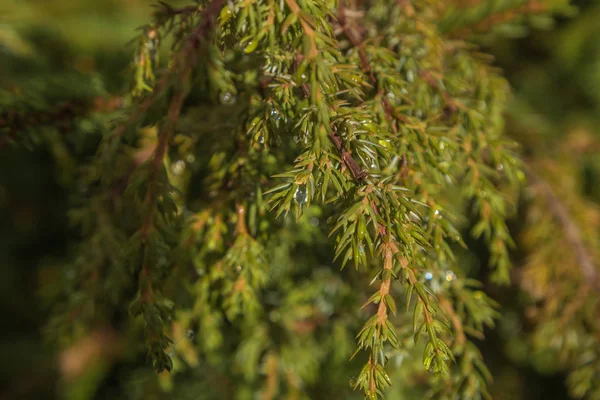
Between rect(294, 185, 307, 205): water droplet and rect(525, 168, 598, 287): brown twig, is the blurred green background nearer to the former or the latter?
rect(525, 168, 598, 287): brown twig

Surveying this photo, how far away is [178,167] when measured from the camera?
1015 mm

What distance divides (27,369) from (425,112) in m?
2.09

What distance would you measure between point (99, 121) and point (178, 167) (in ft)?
0.76

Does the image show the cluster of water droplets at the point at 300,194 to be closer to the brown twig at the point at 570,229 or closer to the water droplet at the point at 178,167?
the water droplet at the point at 178,167

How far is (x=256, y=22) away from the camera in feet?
1.96

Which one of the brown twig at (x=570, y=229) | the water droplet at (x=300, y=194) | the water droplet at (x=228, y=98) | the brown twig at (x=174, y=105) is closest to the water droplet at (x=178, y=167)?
the water droplet at (x=228, y=98)

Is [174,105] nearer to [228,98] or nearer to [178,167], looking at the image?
[228,98]

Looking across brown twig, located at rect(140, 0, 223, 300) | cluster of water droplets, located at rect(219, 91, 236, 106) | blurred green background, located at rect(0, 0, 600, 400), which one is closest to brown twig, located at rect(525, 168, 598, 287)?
blurred green background, located at rect(0, 0, 600, 400)

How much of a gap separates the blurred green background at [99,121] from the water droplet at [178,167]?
0.22 meters

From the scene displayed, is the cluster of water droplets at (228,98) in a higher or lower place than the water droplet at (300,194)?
lower

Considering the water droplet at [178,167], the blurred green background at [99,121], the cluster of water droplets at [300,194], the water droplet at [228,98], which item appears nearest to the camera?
the cluster of water droplets at [300,194]

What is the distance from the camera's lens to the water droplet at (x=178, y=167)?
3.26 feet

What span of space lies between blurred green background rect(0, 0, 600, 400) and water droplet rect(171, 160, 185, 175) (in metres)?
0.22

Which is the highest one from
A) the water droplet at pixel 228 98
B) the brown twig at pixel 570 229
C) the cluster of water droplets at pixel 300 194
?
the cluster of water droplets at pixel 300 194
